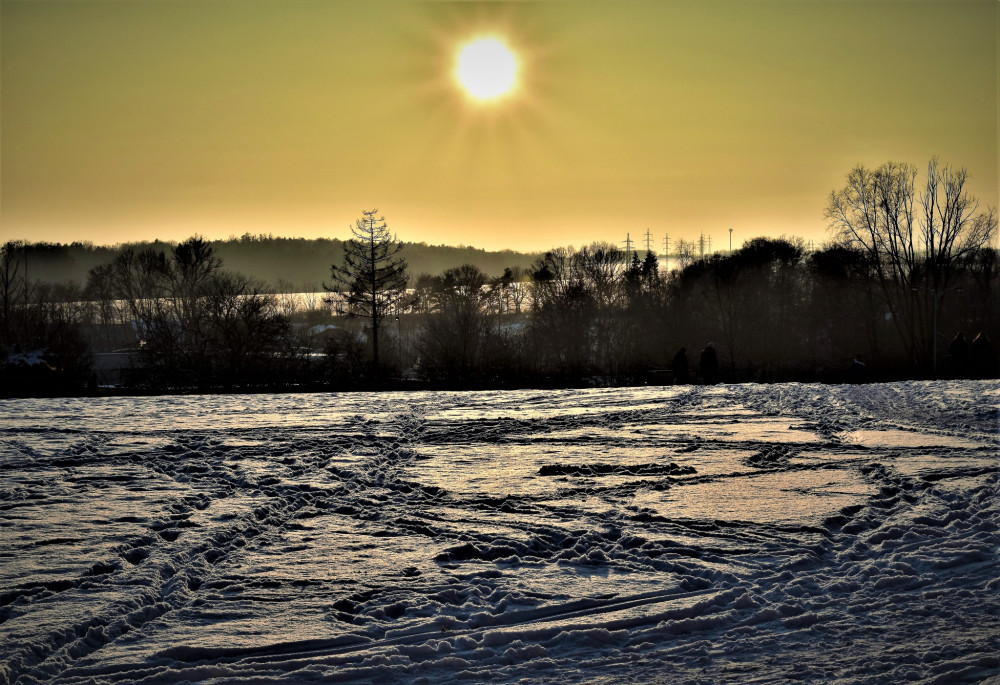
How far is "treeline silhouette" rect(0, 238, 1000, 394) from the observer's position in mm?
38000

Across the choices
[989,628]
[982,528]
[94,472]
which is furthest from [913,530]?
[94,472]

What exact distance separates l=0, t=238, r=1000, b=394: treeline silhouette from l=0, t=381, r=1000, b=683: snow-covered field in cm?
1859

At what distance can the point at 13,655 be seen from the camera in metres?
4.83

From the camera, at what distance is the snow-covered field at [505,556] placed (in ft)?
15.9

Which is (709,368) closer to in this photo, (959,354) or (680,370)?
(680,370)

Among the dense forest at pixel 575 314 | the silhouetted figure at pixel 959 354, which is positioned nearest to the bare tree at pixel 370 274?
the dense forest at pixel 575 314

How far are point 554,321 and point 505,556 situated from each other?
177ft

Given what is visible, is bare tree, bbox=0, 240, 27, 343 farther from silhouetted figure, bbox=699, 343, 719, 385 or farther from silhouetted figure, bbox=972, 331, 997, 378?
silhouetted figure, bbox=972, 331, 997, 378

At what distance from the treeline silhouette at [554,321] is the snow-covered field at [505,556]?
61.0ft

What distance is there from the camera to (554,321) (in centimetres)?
6044

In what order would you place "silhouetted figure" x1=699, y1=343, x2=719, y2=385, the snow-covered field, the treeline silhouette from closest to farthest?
the snow-covered field, "silhouetted figure" x1=699, y1=343, x2=719, y2=385, the treeline silhouette

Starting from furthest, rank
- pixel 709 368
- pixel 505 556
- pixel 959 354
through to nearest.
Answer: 1. pixel 959 354
2. pixel 709 368
3. pixel 505 556

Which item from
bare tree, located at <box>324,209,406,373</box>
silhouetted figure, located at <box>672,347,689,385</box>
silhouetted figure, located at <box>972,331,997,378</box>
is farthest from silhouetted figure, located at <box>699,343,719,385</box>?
bare tree, located at <box>324,209,406,373</box>

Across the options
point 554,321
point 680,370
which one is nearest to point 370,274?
point 554,321
